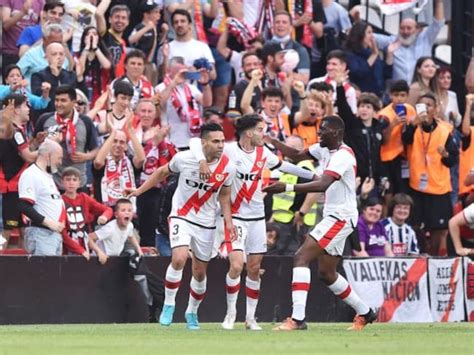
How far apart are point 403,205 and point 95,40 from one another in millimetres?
5254

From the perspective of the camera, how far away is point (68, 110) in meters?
20.3

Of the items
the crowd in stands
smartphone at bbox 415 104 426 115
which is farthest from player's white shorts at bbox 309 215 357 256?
smartphone at bbox 415 104 426 115

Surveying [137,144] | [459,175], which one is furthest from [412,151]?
[137,144]

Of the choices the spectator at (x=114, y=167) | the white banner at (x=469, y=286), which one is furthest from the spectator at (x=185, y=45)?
the white banner at (x=469, y=286)

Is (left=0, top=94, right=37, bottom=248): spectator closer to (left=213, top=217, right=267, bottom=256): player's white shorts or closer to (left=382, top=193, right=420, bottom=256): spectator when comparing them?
(left=213, top=217, right=267, bottom=256): player's white shorts

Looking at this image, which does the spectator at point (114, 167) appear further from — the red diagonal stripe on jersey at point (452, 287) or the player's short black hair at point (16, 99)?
the red diagonal stripe on jersey at point (452, 287)

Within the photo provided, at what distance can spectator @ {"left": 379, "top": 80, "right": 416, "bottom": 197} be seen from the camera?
23.6 metres

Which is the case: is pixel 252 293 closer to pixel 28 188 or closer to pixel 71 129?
pixel 28 188

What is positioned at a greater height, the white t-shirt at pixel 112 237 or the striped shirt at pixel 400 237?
the white t-shirt at pixel 112 237

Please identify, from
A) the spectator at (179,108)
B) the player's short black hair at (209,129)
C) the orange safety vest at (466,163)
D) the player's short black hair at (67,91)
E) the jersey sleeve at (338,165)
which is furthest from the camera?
the orange safety vest at (466,163)

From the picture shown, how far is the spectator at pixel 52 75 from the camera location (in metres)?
20.9

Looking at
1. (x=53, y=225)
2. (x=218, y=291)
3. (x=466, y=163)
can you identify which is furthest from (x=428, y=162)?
(x=53, y=225)

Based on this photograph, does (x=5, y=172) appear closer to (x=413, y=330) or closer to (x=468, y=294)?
(x=413, y=330)

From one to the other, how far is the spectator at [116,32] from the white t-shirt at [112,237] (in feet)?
10.0
